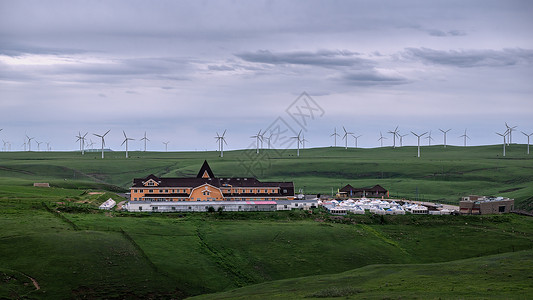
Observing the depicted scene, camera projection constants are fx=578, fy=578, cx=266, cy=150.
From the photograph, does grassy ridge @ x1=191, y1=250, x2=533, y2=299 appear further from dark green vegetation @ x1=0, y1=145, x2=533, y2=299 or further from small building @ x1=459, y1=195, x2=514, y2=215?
small building @ x1=459, y1=195, x2=514, y2=215

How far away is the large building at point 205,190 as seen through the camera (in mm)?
102938

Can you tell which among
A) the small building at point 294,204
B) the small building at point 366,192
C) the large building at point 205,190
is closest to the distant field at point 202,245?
the small building at point 294,204

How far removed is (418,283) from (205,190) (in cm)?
5909

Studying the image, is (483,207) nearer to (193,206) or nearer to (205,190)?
(205,190)

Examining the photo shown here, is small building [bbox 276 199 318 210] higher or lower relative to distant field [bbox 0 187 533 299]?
higher

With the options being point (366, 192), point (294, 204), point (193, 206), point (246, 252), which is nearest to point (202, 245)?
point (246, 252)

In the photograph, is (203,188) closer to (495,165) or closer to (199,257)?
(199,257)

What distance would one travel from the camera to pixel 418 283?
4922 centimetres

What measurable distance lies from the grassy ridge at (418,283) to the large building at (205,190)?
4481cm

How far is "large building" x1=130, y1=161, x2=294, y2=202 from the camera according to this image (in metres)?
103

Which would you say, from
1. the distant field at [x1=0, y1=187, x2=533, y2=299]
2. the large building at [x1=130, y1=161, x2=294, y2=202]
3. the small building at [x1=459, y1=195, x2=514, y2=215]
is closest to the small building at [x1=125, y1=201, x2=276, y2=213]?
the large building at [x1=130, y1=161, x2=294, y2=202]

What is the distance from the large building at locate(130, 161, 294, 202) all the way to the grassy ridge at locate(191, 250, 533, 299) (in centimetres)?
4481

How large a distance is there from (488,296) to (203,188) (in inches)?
2708

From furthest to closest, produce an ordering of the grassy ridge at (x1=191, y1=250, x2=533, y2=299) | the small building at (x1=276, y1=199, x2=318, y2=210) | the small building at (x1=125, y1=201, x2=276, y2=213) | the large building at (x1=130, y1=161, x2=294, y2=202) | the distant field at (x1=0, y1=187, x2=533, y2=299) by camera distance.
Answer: the large building at (x1=130, y1=161, x2=294, y2=202), the small building at (x1=276, y1=199, x2=318, y2=210), the small building at (x1=125, y1=201, x2=276, y2=213), the distant field at (x1=0, y1=187, x2=533, y2=299), the grassy ridge at (x1=191, y1=250, x2=533, y2=299)
